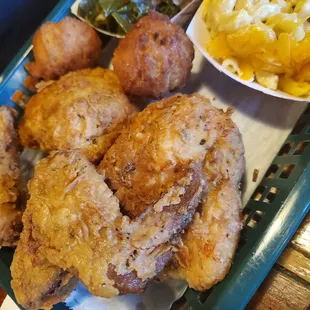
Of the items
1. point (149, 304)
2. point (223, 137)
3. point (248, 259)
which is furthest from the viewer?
point (149, 304)

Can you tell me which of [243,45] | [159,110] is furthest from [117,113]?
[243,45]

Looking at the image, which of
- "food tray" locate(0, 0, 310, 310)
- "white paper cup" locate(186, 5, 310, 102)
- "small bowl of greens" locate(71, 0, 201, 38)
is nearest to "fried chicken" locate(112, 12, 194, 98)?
"white paper cup" locate(186, 5, 310, 102)

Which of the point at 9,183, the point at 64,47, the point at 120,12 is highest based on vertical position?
the point at 120,12

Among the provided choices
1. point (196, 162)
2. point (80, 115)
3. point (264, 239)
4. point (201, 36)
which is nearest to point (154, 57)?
point (201, 36)

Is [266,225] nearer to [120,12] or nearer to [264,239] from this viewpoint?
[264,239]

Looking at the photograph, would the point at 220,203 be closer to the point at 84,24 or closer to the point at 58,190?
the point at 58,190

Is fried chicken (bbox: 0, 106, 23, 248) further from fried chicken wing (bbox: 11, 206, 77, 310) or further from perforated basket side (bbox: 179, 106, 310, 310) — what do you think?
perforated basket side (bbox: 179, 106, 310, 310)
